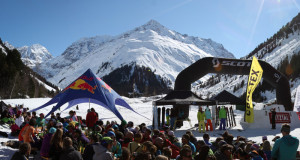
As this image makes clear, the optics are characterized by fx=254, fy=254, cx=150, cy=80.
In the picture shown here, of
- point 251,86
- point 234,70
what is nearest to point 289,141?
point 251,86

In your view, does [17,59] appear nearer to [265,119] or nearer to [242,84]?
[265,119]

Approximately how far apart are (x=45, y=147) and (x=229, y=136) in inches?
199

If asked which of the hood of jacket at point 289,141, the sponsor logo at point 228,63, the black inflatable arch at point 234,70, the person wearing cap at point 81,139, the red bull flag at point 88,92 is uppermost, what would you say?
the sponsor logo at point 228,63

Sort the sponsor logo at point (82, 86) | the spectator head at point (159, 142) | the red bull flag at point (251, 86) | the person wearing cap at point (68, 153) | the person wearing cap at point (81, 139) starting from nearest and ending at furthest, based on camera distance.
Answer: the person wearing cap at point (68, 153)
the spectator head at point (159, 142)
the person wearing cap at point (81, 139)
the red bull flag at point (251, 86)
the sponsor logo at point (82, 86)

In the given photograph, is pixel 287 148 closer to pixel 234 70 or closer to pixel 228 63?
pixel 228 63

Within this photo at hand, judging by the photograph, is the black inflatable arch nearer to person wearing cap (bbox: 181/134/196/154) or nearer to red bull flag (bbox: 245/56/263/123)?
→ red bull flag (bbox: 245/56/263/123)

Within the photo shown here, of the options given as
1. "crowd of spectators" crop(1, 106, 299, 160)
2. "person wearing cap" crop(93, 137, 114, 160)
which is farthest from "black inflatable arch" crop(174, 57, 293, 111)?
"person wearing cap" crop(93, 137, 114, 160)

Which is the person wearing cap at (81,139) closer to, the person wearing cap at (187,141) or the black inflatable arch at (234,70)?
the person wearing cap at (187,141)

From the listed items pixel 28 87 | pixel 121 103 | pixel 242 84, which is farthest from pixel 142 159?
pixel 242 84

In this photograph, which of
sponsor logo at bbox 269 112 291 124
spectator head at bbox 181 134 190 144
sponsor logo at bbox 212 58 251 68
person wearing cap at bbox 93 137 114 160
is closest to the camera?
person wearing cap at bbox 93 137 114 160

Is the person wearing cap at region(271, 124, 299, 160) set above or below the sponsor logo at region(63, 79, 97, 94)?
below

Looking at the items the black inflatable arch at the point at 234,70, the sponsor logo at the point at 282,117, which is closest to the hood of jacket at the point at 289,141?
the black inflatable arch at the point at 234,70

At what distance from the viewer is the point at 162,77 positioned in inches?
7717

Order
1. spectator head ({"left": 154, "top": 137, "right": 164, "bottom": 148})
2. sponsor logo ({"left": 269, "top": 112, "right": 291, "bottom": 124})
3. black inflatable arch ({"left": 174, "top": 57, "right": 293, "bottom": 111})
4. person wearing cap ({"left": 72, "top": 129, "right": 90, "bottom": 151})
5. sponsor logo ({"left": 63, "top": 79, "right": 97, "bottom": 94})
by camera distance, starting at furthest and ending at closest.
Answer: black inflatable arch ({"left": 174, "top": 57, "right": 293, "bottom": 111})
sponsor logo ({"left": 269, "top": 112, "right": 291, "bottom": 124})
sponsor logo ({"left": 63, "top": 79, "right": 97, "bottom": 94})
person wearing cap ({"left": 72, "top": 129, "right": 90, "bottom": 151})
spectator head ({"left": 154, "top": 137, "right": 164, "bottom": 148})
